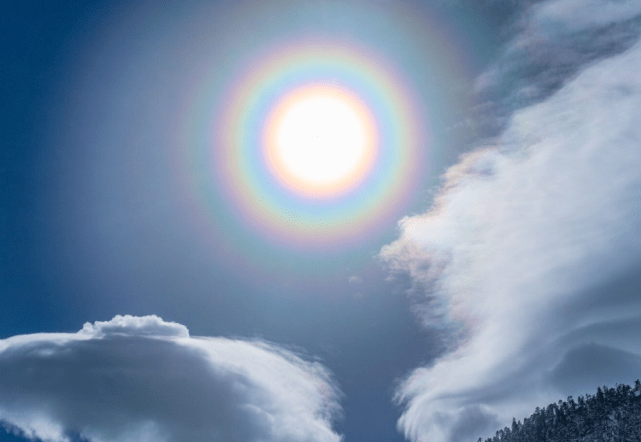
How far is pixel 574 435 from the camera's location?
147 metres

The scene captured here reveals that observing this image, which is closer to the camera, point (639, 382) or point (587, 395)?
point (639, 382)

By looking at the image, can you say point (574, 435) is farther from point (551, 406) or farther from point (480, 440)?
point (480, 440)

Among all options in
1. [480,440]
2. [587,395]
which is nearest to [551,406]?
[587,395]

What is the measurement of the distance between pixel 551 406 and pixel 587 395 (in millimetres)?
15332

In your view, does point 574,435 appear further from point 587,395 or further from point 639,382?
point 639,382

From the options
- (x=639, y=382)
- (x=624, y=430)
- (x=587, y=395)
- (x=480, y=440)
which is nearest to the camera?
(x=624, y=430)

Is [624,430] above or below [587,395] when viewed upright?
below

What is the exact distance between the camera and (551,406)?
164 metres

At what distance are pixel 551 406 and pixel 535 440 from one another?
50.4 ft

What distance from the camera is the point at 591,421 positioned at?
146 meters

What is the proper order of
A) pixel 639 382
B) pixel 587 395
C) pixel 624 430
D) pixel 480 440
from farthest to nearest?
pixel 480 440
pixel 587 395
pixel 639 382
pixel 624 430

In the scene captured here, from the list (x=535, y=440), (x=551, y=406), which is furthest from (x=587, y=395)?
(x=535, y=440)

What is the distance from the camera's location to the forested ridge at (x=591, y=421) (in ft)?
436

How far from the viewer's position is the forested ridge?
132875 millimetres
